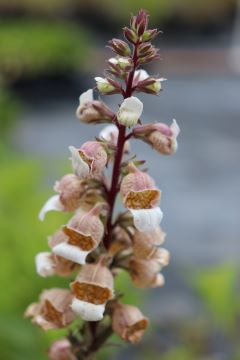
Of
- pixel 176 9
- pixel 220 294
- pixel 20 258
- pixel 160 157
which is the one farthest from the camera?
pixel 176 9

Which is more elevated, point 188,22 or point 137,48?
point 188,22

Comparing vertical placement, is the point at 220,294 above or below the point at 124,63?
below

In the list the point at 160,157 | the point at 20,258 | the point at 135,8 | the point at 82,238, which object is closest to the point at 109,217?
the point at 82,238

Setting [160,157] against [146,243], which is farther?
[160,157]

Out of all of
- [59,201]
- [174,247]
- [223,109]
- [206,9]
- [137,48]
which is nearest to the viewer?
[137,48]

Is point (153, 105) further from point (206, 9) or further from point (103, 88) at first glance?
point (103, 88)

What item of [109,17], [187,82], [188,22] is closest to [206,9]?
[188,22]

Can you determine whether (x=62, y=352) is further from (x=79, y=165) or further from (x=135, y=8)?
(x=135, y=8)
